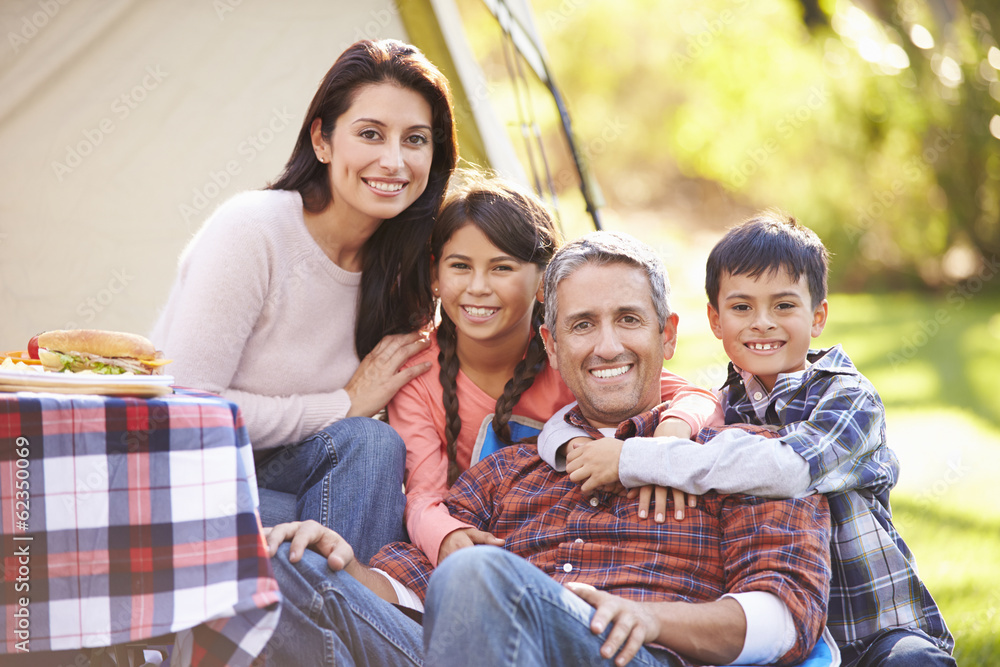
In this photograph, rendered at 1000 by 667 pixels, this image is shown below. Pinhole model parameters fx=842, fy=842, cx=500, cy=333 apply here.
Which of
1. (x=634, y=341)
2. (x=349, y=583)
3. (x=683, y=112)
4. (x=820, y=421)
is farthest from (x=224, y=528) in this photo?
(x=683, y=112)

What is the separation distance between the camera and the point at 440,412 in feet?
8.18

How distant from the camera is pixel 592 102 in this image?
19.1 metres

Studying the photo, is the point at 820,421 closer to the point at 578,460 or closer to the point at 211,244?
the point at 578,460

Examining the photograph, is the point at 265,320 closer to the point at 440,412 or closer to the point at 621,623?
the point at 440,412

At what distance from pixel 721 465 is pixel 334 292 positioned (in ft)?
4.37

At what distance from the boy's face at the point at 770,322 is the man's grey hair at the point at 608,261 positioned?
0.19 metres

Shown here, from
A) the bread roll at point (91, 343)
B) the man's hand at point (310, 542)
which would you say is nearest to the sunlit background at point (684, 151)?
the man's hand at point (310, 542)

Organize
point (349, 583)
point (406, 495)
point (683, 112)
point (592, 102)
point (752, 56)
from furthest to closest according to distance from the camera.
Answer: point (592, 102) → point (683, 112) → point (752, 56) → point (406, 495) → point (349, 583)

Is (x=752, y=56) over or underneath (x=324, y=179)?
over

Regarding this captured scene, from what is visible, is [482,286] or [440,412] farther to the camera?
[440,412]

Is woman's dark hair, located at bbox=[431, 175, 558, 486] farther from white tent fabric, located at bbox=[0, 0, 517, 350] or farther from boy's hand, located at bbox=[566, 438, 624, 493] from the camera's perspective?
white tent fabric, located at bbox=[0, 0, 517, 350]

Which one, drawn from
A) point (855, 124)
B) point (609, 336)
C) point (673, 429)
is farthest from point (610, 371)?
point (855, 124)

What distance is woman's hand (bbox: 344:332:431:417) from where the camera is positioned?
8.10 ft

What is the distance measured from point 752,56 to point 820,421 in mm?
13655
